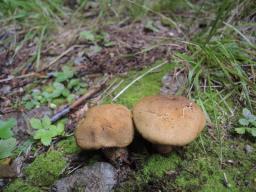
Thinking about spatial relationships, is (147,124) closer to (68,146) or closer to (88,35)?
(68,146)

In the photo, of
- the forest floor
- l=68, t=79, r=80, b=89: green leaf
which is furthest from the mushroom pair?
l=68, t=79, r=80, b=89: green leaf

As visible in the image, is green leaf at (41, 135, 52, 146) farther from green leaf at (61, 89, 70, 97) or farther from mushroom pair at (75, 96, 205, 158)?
green leaf at (61, 89, 70, 97)

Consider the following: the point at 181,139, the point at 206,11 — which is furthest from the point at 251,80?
the point at 206,11

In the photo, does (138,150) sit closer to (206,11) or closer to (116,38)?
(116,38)

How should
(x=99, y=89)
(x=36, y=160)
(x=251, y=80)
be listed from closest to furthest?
(x=36, y=160) < (x=251, y=80) < (x=99, y=89)

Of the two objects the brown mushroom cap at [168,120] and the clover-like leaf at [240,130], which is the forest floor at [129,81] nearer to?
the clover-like leaf at [240,130]
